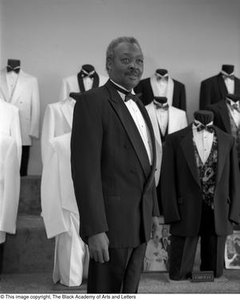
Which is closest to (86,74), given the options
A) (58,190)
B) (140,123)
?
(58,190)

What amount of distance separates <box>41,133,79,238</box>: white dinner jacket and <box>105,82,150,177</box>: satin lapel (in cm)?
122

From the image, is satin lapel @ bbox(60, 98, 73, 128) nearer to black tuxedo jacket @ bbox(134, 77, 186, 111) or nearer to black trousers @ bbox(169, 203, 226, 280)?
black tuxedo jacket @ bbox(134, 77, 186, 111)

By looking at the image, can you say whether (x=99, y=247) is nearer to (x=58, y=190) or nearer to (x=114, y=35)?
(x=58, y=190)

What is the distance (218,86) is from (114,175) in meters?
3.02

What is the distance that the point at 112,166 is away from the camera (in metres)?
1.47

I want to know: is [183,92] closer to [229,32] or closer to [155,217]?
[229,32]

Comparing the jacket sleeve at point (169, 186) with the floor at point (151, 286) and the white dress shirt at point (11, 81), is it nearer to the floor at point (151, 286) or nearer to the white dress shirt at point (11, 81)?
the floor at point (151, 286)

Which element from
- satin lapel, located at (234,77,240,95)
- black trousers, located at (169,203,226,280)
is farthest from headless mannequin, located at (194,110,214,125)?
satin lapel, located at (234,77,240,95)

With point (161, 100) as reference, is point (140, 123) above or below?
above

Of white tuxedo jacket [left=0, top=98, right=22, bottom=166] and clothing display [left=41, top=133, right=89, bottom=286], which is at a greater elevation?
white tuxedo jacket [left=0, top=98, right=22, bottom=166]

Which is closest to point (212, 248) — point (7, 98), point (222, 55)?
point (7, 98)

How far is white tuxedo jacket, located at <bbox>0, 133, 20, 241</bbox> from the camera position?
285 centimetres

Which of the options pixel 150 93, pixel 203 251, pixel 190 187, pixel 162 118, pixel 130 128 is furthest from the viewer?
pixel 150 93

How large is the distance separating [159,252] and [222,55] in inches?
106
